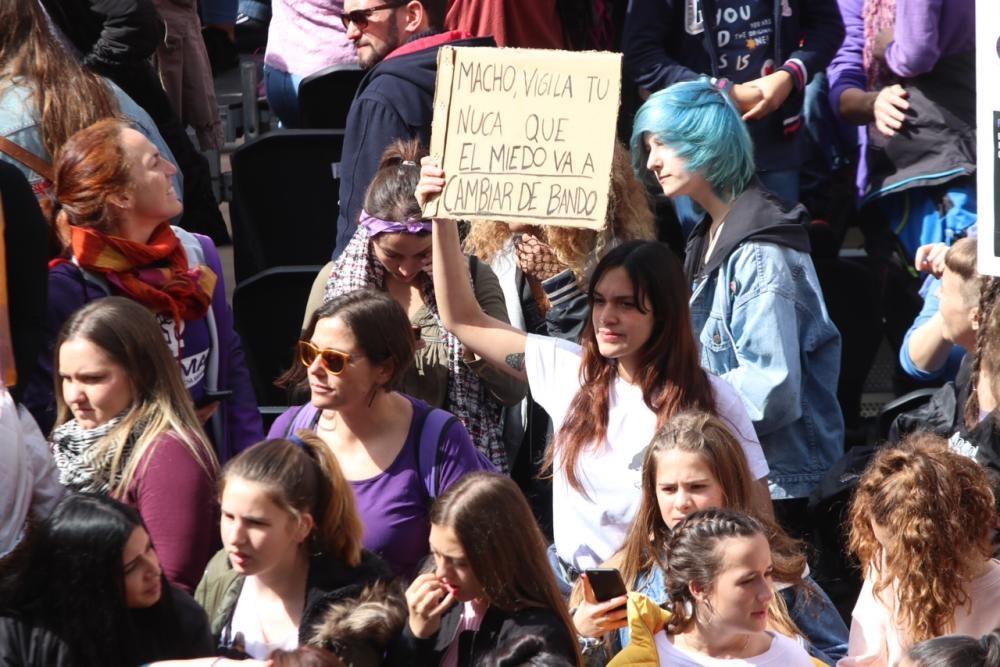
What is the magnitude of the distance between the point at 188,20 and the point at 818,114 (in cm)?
281

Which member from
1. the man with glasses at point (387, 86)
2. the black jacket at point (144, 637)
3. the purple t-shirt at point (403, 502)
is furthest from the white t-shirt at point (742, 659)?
the man with glasses at point (387, 86)

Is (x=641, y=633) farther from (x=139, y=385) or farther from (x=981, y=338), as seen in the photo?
(x=981, y=338)

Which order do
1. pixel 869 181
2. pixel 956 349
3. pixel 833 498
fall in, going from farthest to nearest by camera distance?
pixel 869 181
pixel 956 349
pixel 833 498

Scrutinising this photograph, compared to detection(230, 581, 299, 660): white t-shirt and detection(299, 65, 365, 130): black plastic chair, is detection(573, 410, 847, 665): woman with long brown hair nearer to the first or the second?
detection(230, 581, 299, 660): white t-shirt

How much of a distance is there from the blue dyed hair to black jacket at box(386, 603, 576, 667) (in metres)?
1.69

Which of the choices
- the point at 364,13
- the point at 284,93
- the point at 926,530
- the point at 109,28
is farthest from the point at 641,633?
the point at 284,93

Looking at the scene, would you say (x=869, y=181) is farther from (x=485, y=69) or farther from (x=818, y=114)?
(x=485, y=69)

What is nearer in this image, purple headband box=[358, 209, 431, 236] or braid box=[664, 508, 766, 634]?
braid box=[664, 508, 766, 634]

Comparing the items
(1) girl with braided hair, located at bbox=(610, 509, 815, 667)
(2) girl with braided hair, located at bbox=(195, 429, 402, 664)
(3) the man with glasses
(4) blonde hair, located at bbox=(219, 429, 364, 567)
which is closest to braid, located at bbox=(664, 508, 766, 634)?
(1) girl with braided hair, located at bbox=(610, 509, 815, 667)

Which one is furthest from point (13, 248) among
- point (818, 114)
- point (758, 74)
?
point (818, 114)

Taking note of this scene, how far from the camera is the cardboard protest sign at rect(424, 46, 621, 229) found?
3938mm

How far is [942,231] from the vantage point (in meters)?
5.41

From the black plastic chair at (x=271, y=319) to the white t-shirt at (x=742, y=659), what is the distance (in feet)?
7.14

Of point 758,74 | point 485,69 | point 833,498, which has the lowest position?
point 833,498
